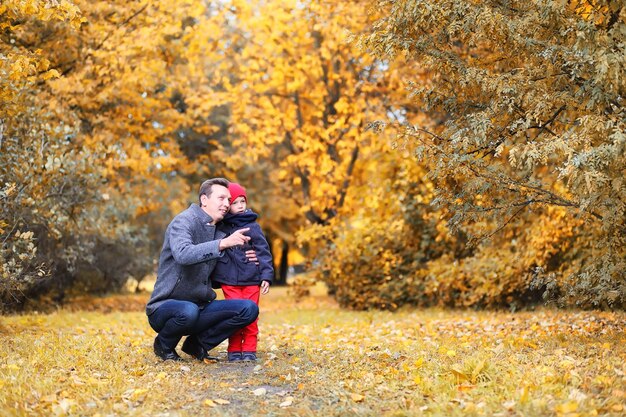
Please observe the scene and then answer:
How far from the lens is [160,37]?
12.1 m

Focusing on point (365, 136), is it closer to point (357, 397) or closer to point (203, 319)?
point (203, 319)

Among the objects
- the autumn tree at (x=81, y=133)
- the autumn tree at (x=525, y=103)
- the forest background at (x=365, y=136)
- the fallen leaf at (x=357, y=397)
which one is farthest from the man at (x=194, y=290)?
the autumn tree at (x=81, y=133)

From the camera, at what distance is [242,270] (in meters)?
5.92

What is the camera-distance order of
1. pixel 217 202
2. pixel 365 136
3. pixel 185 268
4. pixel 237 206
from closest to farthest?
pixel 185 268, pixel 217 202, pixel 237 206, pixel 365 136

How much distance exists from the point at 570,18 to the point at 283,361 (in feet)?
12.3

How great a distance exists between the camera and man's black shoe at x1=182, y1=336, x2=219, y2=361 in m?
6.00

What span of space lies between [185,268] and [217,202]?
631mm

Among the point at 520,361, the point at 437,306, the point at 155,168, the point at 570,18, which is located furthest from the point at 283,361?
the point at 155,168

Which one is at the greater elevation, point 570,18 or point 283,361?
point 570,18

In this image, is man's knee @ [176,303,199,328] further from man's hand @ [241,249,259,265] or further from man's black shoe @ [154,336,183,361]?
man's hand @ [241,249,259,265]

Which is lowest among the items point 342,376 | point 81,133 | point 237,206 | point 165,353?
point 165,353

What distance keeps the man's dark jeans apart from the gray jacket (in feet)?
0.33

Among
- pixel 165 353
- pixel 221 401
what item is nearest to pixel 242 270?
pixel 165 353

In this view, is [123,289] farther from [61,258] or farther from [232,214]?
[232,214]
